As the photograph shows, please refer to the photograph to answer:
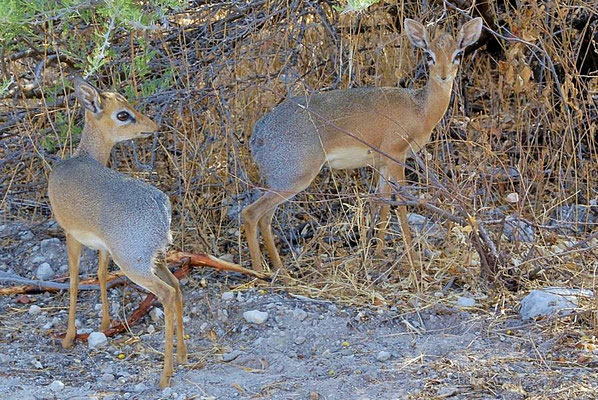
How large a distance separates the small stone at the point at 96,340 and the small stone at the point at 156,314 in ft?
1.00

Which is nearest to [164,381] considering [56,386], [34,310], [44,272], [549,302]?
[56,386]

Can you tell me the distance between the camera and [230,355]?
4.46 meters

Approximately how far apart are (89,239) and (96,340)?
0.53 meters

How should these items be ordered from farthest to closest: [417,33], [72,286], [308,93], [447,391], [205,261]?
[308,93] < [417,33] < [205,261] < [72,286] < [447,391]

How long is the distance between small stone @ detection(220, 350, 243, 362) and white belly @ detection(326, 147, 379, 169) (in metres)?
1.49

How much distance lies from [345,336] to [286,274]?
2.58 feet

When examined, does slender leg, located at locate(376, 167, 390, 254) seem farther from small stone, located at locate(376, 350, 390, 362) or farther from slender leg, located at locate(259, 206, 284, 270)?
small stone, located at locate(376, 350, 390, 362)

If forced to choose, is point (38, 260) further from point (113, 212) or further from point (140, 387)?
point (140, 387)

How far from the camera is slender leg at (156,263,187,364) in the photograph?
14.2 ft

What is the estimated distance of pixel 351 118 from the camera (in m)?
5.61

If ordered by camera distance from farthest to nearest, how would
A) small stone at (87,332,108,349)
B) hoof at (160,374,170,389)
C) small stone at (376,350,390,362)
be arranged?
small stone at (87,332,108,349)
small stone at (376,350,390,362)
hoof at (160,374,170,389)

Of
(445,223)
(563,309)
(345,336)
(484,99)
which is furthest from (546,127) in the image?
(345,336)

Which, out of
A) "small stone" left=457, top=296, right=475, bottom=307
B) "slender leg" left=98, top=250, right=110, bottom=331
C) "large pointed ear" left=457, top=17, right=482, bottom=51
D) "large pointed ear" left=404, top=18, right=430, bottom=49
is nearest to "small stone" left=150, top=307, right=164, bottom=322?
"slender leg" left=98, top=250, right=110, bottom=331

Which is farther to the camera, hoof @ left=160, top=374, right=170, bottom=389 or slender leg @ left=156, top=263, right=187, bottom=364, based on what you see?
slender leg @ left=156, top=263, right=187, bottom=364
